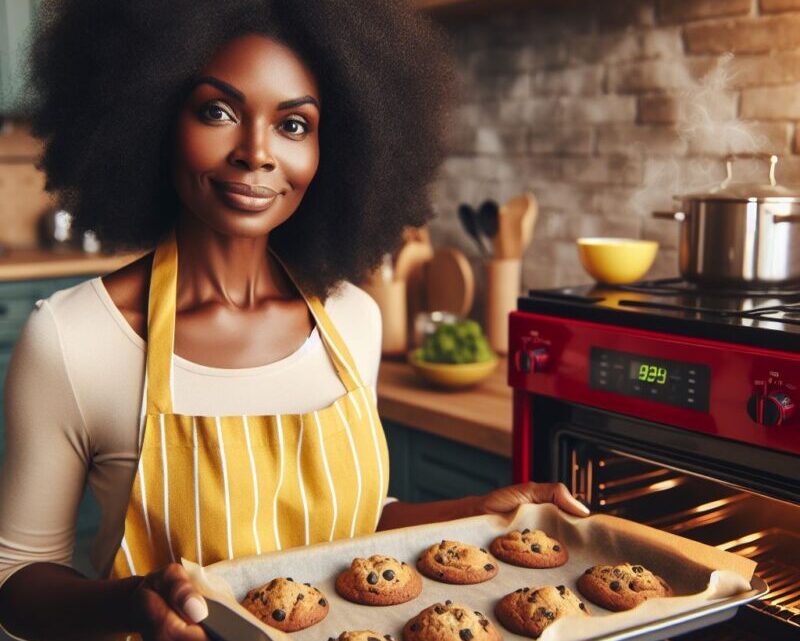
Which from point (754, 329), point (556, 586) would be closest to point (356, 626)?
point (556, 586)

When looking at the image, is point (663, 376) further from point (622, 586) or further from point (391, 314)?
point (391, 314)

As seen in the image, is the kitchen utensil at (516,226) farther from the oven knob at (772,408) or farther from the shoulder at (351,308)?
the oven knob at (772,408)

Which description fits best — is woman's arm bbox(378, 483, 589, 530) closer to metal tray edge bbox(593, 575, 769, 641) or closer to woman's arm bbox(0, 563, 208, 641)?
metal tray edge bbox(593, 575, 769, 641)

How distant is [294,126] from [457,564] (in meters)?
0.57

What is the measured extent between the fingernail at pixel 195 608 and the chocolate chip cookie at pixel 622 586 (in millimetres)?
477

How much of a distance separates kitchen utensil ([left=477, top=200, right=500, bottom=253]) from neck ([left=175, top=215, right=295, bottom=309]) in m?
1.17

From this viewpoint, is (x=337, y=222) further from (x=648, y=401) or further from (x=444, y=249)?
(x=444, y=249)

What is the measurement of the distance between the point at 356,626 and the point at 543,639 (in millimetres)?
284

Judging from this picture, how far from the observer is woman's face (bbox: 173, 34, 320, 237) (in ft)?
3.68

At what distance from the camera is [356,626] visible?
3.65 feet

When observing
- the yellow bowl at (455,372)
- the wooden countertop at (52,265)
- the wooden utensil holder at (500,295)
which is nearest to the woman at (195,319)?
the yellow bowl at (455,372)

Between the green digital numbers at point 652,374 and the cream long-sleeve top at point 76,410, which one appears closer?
the cream long-sleeve top at point 76,410

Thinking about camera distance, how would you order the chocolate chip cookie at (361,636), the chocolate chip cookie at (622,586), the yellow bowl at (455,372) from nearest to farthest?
the chocolate chip cookie at (361,636) → the chocolate chip cookie at (622,586) → the yellow bowl at (455,372)

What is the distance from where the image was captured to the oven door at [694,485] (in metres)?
1.16
